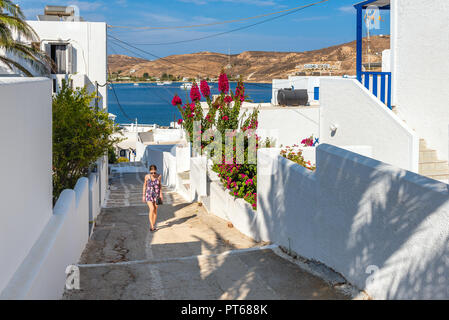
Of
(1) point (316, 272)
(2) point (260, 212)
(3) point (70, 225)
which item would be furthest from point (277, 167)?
(3) point (70, 225)

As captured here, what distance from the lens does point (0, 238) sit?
4598mm

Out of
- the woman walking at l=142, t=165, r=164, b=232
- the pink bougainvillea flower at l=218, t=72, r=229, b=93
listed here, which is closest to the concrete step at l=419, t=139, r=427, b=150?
the pink bougainvillea flower at l=218, t=72, r=229, b=93

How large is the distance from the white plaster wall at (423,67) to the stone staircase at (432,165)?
132mm

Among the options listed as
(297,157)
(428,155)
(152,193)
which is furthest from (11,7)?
(428,155)

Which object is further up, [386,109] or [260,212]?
[386,109]

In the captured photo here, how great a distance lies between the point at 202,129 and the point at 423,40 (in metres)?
7.13

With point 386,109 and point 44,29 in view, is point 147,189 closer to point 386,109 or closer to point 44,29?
point 386,109

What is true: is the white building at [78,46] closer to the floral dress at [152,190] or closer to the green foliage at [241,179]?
the green foliage at [241,179]

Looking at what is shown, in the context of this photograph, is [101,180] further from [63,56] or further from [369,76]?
[63,56]

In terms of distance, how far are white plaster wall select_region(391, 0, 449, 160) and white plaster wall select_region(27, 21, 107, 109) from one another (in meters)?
21.5

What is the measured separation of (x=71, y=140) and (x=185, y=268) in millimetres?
4624

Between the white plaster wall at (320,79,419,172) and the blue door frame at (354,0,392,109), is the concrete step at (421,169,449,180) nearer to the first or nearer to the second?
the white plaster wall at (320,79,419,172)

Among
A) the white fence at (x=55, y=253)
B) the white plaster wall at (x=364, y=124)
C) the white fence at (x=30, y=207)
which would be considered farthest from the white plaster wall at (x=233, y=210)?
the white fence at (x=30, y=207)

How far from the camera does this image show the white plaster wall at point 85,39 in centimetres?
2981
